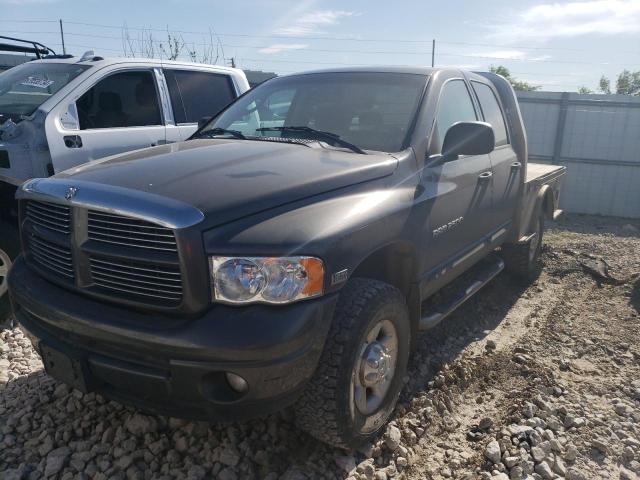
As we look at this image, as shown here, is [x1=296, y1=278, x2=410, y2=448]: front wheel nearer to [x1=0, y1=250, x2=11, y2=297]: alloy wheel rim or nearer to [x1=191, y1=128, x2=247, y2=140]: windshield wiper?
[x1=191, y1=128, x2=247, y2=140]: windshield wiper

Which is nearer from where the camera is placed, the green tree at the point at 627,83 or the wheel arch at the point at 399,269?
the wheel arch at the point at 399,269

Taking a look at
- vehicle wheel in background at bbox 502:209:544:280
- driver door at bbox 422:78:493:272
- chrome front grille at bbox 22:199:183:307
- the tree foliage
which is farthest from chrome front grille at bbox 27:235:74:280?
the tree foliage

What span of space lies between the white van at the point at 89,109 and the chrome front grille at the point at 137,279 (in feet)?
8.41

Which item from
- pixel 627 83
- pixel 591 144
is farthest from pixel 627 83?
pixel 591 144

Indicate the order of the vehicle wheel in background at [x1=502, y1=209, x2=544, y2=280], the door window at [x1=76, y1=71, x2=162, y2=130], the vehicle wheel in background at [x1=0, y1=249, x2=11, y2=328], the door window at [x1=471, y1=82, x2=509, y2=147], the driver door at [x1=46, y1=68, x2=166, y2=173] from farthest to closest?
1. the vehicle wheel in background at [x1=502, y1=209, x2=544, y2=280]
2. the door window at [x1=76, y1=71, x2=162, y2=130]
3. the driver door at [x1=46, y1=68, x2=166, y2=173]
4. the door window at [x1=471, y1=82, x2=509, y2=147]
5. the vehicle wheel in background at [x1=0, y1=249, x2=11, y2=328]

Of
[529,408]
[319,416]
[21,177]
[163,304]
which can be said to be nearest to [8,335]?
[21,177]

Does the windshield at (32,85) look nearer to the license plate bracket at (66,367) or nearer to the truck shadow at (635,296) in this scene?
the license plate bracket at (66,367)

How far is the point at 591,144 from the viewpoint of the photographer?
1061 centimetres

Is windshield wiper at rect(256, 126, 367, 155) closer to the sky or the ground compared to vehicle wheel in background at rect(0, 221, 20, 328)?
closer to the sky

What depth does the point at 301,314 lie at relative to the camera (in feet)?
7.11

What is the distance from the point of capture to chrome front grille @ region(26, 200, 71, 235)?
248cm

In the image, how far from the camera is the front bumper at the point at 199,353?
209 centimetres

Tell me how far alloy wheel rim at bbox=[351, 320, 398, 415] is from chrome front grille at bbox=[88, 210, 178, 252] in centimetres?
103

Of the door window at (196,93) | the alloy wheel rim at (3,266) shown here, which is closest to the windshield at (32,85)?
the door window at (196,93)
